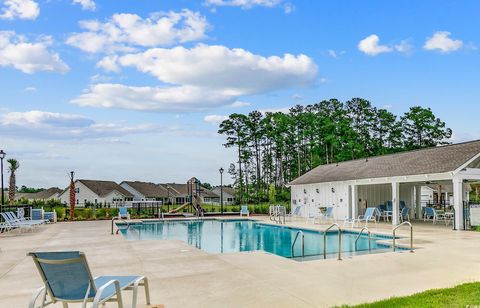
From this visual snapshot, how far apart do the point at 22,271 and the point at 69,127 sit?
18890 millimetres

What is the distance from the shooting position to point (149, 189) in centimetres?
6500

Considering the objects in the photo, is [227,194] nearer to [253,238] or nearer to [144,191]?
[144,191]

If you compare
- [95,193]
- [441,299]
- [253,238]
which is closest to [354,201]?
[253,238]

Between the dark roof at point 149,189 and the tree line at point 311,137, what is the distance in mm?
17826

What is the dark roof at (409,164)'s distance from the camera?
16.9 metres

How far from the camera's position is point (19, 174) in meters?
38.9

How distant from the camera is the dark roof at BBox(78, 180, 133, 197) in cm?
5616

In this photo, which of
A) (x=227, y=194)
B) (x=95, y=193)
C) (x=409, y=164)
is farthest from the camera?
(x=227, y=194)

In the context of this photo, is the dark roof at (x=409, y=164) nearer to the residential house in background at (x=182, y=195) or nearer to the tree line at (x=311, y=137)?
the tree line at (x=311, y=137)

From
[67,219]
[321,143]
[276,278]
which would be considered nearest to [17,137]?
[67,219]

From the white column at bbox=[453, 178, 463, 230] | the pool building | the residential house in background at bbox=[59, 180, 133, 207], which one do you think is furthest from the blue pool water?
the residential house in background at bbox=[59, 180, 133, 207]

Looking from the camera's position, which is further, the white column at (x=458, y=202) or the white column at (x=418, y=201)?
the white column at (x=418, y=201)

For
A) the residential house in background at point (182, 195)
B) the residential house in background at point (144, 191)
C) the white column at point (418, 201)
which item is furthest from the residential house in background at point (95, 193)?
the white column at point (418, 201)

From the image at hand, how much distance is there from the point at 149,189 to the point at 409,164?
51175 mm
